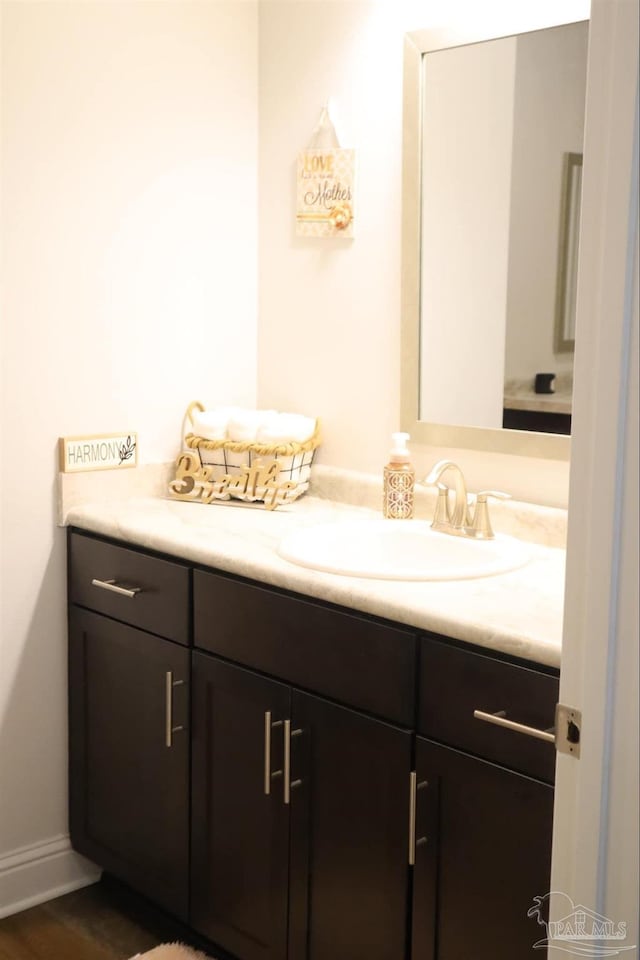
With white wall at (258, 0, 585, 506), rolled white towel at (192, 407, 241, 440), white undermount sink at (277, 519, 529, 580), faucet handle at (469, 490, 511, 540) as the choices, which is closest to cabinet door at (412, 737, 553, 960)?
white undermount sink at (277, 519, 529, 580)

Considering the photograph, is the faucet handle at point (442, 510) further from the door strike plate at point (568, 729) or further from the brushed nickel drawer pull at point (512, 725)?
the door strike plate at point (568, 729)

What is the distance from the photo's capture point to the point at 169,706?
2.15 metres

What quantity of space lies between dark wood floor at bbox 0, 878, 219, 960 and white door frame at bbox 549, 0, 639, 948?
1496 millimetres

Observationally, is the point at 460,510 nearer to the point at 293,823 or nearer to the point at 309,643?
the point at 309,643

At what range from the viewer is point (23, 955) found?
2238 mm

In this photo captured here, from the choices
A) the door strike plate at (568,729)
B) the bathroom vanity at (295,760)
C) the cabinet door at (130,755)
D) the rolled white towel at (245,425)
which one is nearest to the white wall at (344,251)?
the rolled white towel at (245,425)

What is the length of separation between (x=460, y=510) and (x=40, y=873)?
51.1 inches

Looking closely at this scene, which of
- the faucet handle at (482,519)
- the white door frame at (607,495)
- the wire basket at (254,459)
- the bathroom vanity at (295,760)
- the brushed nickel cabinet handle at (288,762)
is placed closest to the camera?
the white door frame at (607,495)

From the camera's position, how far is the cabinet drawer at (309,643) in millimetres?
1685

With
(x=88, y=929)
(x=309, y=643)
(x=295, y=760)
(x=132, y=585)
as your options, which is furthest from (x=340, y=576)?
(x=88, y=929)

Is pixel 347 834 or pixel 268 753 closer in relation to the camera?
pixel 347 834

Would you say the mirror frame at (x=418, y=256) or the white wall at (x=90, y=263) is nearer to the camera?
the mirror frame at (x=418, y=256)

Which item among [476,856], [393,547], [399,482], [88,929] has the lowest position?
[88,929]

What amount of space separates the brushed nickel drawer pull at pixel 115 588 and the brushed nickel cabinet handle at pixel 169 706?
182 mm
